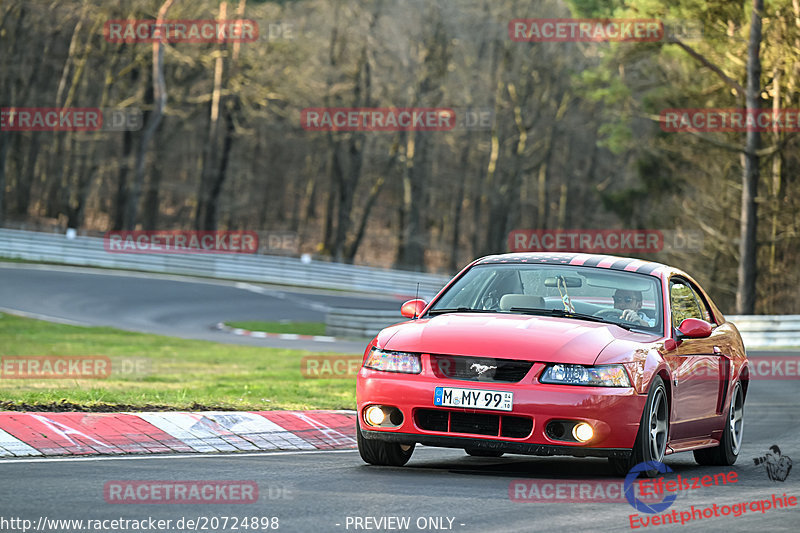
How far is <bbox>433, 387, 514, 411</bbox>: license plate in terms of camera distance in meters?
7.69

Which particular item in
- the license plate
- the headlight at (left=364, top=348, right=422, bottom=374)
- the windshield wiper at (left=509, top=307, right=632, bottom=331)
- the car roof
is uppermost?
the car roof

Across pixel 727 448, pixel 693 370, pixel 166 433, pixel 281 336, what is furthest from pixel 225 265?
pixel 693 370

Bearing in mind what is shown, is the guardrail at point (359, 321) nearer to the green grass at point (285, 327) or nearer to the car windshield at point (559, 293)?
the green grass at point (285, 327)


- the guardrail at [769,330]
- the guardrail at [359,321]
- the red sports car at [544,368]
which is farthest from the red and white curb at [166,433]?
the guardrail at [769,330]

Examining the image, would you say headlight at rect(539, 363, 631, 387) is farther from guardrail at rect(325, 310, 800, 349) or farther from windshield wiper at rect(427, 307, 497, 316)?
guardrail at rect(325, 310, 800, 349)

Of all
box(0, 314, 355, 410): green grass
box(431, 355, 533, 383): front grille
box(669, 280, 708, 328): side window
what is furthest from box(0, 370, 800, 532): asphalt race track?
box(0, 314, 355, 410): green grass

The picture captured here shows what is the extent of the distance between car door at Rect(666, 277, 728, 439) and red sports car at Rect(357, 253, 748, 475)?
2 centimetres

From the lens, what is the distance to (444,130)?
63.8 m

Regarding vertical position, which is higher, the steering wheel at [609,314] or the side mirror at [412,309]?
the steering wheel at [609,314]

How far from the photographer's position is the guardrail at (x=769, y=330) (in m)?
30.2

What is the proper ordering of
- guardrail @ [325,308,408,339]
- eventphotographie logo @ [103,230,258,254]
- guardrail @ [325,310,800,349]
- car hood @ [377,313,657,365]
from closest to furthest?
car hood @ [377,313,657,365]
guardrail @ [325,308,408,339]
guardrail @ [325,310,800,349]
eventphotographie logo @ [103,230,258,254]

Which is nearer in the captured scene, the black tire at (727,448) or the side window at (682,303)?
the side window at (682,303)

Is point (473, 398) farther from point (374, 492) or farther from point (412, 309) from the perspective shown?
point (412, 309)

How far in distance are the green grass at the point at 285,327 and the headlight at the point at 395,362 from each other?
2310 centimetres
